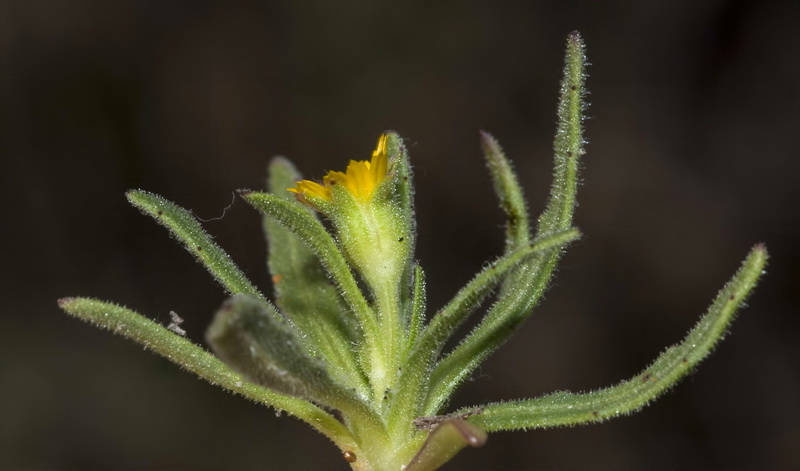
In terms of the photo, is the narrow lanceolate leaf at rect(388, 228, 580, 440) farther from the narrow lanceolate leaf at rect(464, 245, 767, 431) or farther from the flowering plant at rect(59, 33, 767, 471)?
the narrow lanceolate leaf at rect(464, 245, 767, 431)

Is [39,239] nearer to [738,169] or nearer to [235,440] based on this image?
[235,440]

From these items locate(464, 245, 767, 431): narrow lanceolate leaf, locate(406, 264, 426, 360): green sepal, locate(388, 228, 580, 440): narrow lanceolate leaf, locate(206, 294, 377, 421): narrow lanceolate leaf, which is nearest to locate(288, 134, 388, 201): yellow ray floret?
locate(406, 264, 426, 360): green sepal

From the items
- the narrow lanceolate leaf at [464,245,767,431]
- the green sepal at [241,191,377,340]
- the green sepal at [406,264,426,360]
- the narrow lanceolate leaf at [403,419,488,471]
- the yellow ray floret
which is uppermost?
the yellow ray floret

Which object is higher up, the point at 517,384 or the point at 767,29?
the point at 767,29

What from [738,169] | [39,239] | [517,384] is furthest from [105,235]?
[738,169]

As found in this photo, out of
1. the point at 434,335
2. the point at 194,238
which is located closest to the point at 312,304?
the point at 194,238

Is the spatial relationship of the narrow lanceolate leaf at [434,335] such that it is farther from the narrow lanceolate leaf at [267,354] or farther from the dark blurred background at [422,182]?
the dark blurred background at [422,182]
